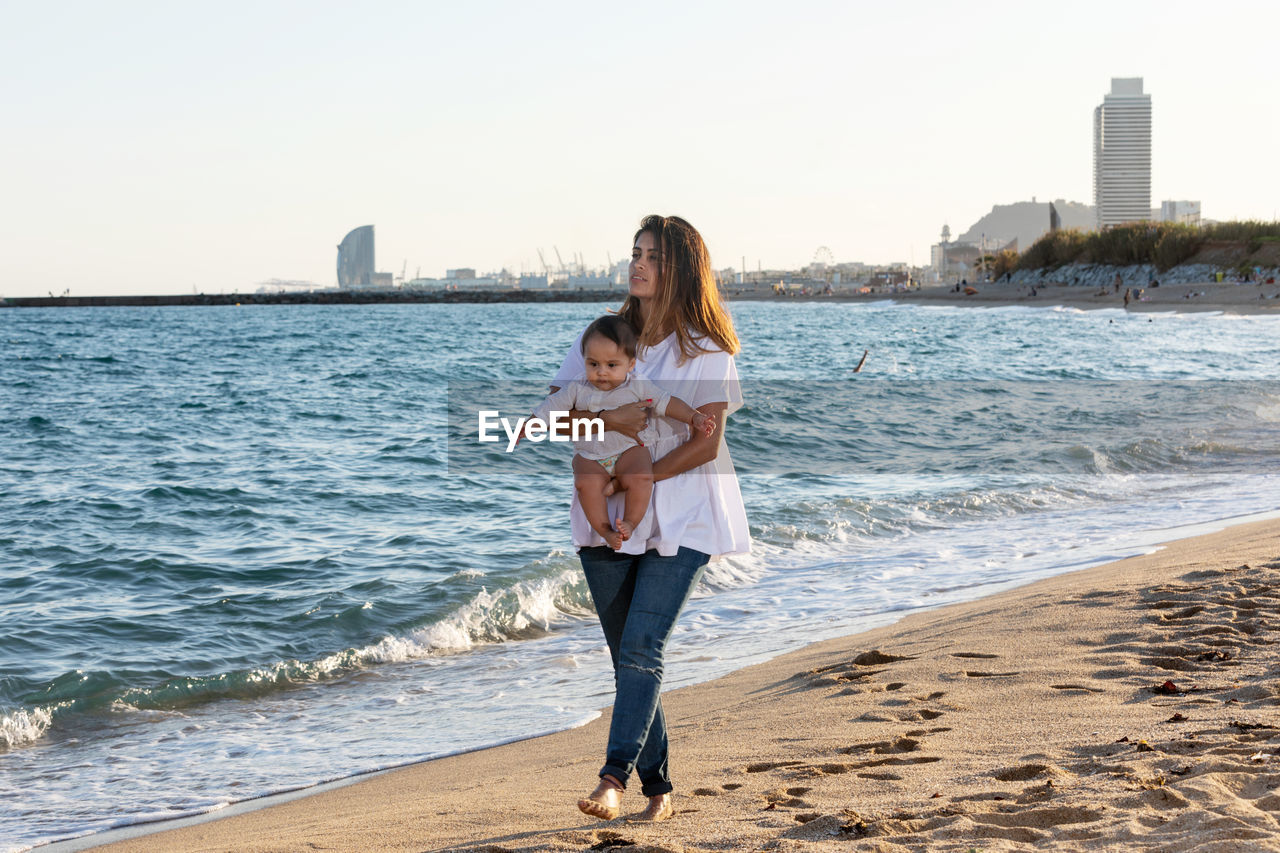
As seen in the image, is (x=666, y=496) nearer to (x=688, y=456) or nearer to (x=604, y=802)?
(x=688, y=456)

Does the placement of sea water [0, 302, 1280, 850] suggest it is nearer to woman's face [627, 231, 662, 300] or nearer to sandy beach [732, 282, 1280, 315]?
woman's face [627, 231, 662, 300]

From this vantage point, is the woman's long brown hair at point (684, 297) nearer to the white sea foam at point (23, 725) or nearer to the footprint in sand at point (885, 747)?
the footprint in sand at point (885, 747)

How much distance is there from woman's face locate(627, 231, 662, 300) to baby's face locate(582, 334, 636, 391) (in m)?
0.25

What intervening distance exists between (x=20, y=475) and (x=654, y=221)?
14.4m

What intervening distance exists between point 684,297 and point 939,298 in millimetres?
97749

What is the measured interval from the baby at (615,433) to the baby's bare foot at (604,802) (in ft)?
2.41

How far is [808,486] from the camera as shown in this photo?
1324 cm

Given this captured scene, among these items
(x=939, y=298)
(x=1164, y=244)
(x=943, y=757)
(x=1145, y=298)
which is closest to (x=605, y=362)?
(x=943, y=757)

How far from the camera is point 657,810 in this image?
3.28 metres

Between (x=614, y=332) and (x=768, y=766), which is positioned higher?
(x=614, y=332)

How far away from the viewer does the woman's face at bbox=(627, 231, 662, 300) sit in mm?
3066

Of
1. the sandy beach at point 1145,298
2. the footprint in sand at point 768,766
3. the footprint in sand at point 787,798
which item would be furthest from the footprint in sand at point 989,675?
the sandy beach at point 1145,298

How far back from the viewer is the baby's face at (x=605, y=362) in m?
2.91

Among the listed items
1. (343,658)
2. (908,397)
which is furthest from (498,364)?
(343,658)
